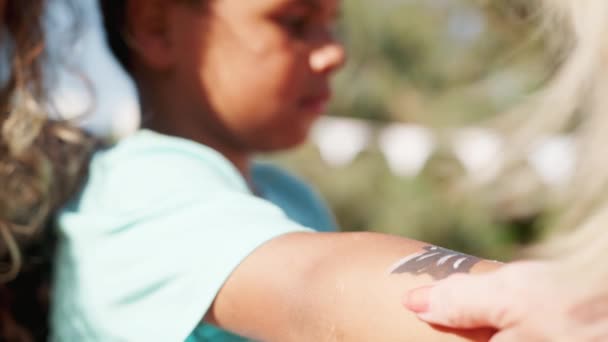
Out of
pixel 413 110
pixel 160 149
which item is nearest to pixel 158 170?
pixel 160 149

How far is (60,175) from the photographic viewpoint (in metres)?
1.12

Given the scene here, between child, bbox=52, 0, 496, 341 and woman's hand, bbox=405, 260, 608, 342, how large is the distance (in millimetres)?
17

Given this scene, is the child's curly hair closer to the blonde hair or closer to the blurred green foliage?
the blonde hair

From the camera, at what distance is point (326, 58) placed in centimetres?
116

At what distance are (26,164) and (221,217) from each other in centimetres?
44

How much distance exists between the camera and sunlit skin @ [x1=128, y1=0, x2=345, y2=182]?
44.1 inches

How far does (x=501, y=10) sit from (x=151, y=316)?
42cm

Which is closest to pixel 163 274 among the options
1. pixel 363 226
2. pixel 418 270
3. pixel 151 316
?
pixel 151 316

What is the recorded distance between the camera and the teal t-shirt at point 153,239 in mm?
809

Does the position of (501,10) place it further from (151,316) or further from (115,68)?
(115,68)

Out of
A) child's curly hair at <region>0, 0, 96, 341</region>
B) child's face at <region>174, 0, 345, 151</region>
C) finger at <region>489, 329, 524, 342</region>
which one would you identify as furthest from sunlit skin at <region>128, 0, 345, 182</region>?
finger at <region>489, 329, 524, 342</region>

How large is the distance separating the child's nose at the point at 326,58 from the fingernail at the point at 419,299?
564 millimetres

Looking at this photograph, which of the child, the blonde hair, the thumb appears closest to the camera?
the blonde hair

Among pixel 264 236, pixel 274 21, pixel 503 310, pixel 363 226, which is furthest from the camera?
pixel 363 226
